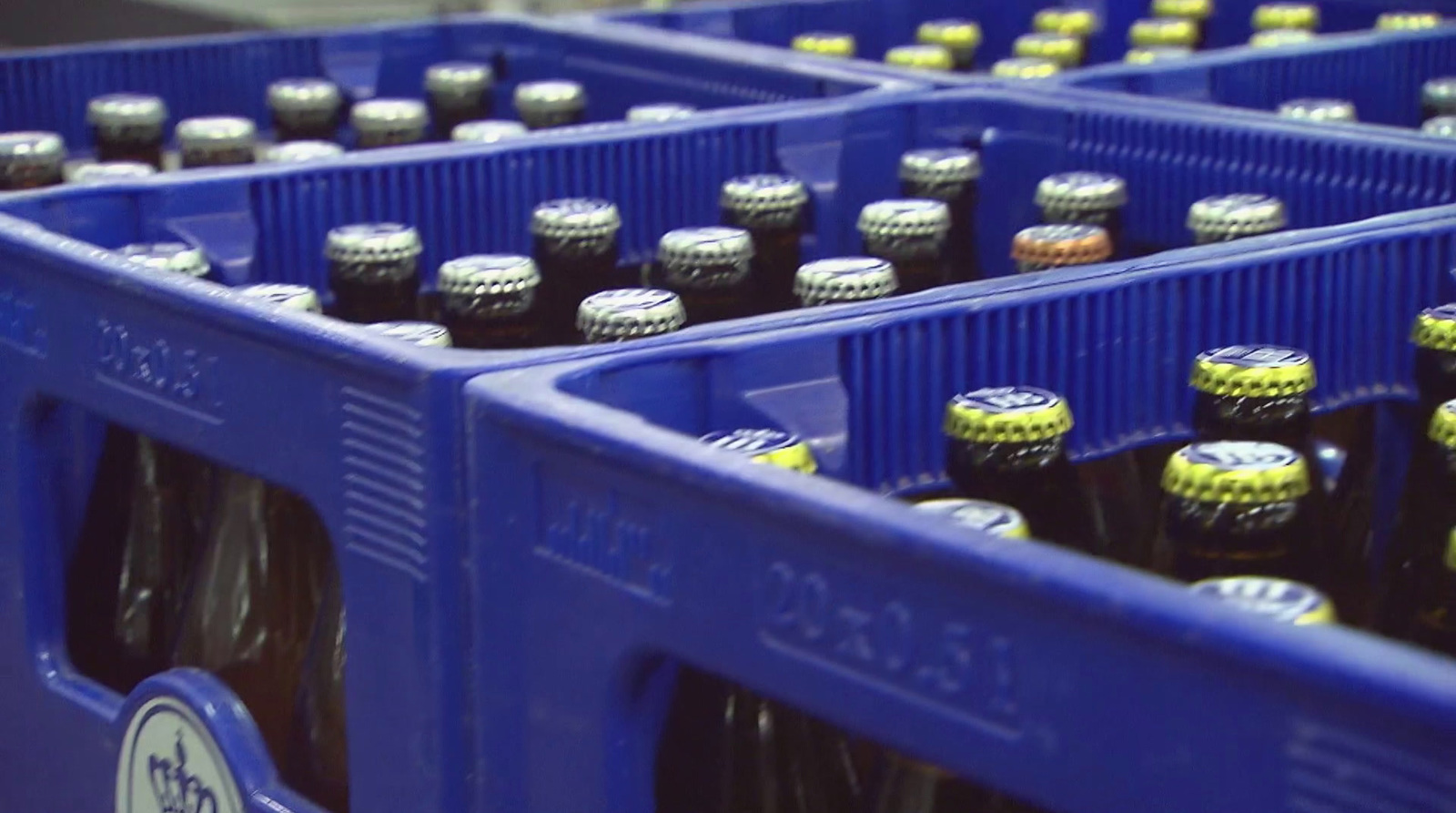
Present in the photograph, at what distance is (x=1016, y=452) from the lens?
87cm

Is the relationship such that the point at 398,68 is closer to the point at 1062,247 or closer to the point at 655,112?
the point at 655,112

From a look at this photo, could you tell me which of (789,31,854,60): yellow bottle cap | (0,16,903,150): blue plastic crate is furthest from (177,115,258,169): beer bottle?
(789,31,854,60): yellow bottle cap

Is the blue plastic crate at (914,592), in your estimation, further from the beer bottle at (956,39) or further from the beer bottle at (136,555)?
the beer bottle at (956,39)

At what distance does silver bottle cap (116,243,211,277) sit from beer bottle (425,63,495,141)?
0.66m

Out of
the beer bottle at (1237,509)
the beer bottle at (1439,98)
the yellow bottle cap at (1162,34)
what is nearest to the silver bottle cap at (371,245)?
the beer bottle at (1237,509)

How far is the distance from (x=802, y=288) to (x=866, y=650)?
542mm

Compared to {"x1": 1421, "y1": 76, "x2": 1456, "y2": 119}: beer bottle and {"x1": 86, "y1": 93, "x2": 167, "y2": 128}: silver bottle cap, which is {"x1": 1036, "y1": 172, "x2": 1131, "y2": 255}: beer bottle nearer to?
{"x1": 1421, "y1": 76, "x2": 1456, "y2": 119}: beer bottle

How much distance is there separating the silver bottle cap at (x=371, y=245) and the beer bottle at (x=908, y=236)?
29 cm

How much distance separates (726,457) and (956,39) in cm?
158

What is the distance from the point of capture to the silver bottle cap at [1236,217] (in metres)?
1.25

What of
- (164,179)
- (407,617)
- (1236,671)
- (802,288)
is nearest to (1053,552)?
(1236,671)

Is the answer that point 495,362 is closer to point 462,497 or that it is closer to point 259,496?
point 462,497

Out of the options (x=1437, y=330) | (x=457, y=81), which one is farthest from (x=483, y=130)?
(x=1437, y=330)

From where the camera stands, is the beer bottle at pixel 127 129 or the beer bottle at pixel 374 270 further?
the beer bottle at pixel 127 129
